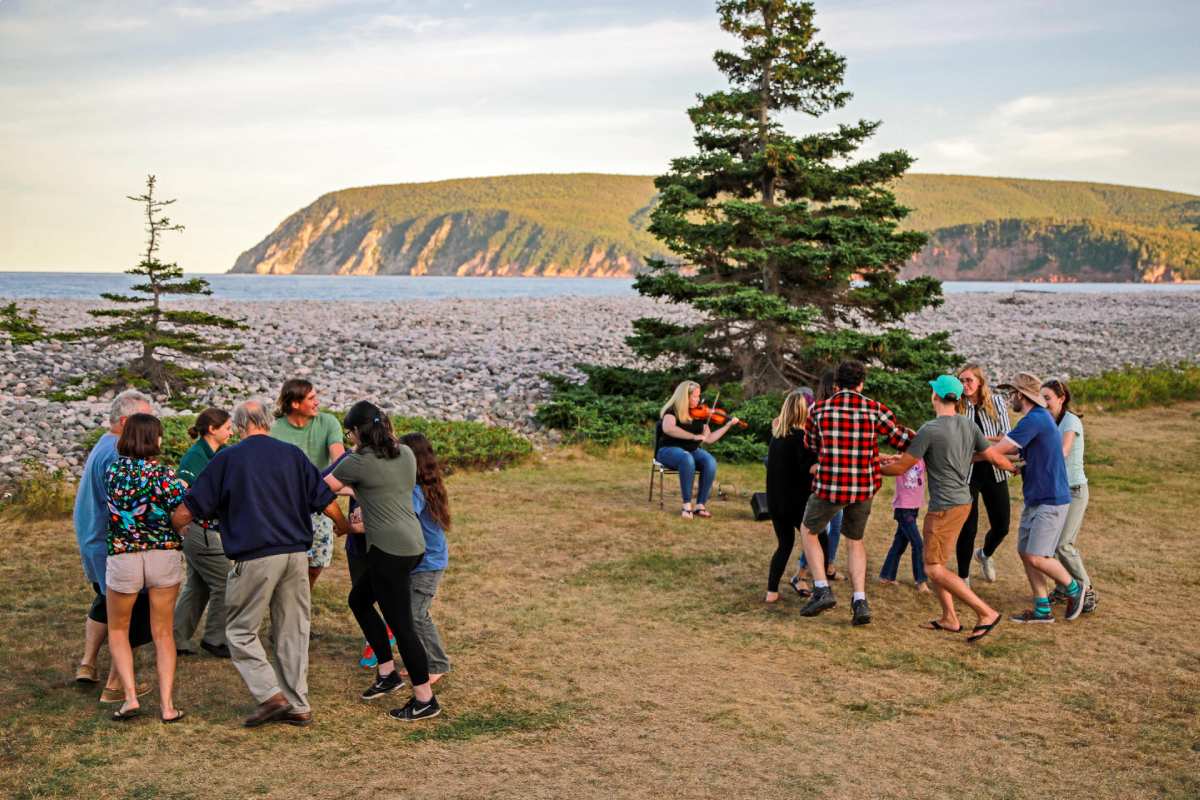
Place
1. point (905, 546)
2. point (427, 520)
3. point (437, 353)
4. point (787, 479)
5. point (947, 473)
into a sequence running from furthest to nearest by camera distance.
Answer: point (437, 353) → point (905, 546) → point (787, 479) → point (947, 473) → point (427, 520)

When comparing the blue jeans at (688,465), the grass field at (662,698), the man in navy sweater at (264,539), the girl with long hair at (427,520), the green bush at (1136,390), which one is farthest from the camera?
the green bush at (1136,390)

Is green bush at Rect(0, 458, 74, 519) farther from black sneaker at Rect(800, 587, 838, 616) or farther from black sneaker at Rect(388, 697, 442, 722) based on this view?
black sneaker at Rect(800, 587, 838, 616)

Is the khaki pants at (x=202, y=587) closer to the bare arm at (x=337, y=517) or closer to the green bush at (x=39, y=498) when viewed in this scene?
the bare arm at (x=337, y=517)

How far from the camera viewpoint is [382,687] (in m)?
5.57

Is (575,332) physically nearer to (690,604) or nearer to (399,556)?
(690,604)

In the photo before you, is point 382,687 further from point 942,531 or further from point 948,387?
point 948,387

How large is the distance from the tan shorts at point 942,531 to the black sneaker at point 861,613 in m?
0.55

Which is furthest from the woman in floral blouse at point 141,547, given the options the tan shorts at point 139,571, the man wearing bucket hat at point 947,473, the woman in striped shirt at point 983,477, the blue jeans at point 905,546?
the woman in striped shirt at point 983,477

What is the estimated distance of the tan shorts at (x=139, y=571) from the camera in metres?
5.01

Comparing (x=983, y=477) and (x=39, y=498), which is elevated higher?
(x=983, y=477)

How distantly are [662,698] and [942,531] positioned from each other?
8.01ft

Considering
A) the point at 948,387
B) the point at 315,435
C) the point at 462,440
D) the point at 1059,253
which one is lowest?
the point at 462,440

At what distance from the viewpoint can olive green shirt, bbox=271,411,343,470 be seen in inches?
243

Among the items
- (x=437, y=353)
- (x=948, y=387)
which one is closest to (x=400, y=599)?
(x=948, y=387)
